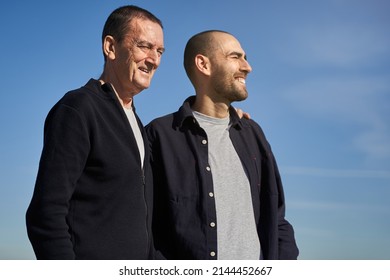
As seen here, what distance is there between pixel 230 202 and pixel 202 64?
5.90 feet

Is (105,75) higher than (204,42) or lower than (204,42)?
lower

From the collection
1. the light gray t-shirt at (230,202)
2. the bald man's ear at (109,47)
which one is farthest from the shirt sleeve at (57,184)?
the light gray t-shirt at (230,202)

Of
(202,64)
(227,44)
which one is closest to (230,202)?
(202,64)

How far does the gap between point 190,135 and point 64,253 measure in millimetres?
2336

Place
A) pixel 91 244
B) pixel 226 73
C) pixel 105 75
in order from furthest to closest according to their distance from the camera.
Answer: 1. pixel 226 73
2. pixel 105 75
3. pixel 91 244

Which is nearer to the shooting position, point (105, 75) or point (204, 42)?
point (105, 75)

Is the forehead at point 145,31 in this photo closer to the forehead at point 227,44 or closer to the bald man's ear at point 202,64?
the bald man's ear at point 202,64

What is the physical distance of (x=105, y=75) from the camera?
5.11 m

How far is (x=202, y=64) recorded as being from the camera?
6.19 metres

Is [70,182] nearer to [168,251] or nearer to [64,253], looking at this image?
[64,253]

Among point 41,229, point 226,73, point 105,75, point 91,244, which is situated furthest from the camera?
point 226,73

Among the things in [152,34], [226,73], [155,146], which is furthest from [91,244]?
[226,73]

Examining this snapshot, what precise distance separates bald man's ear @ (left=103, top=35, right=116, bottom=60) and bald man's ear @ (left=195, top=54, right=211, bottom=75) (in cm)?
139
